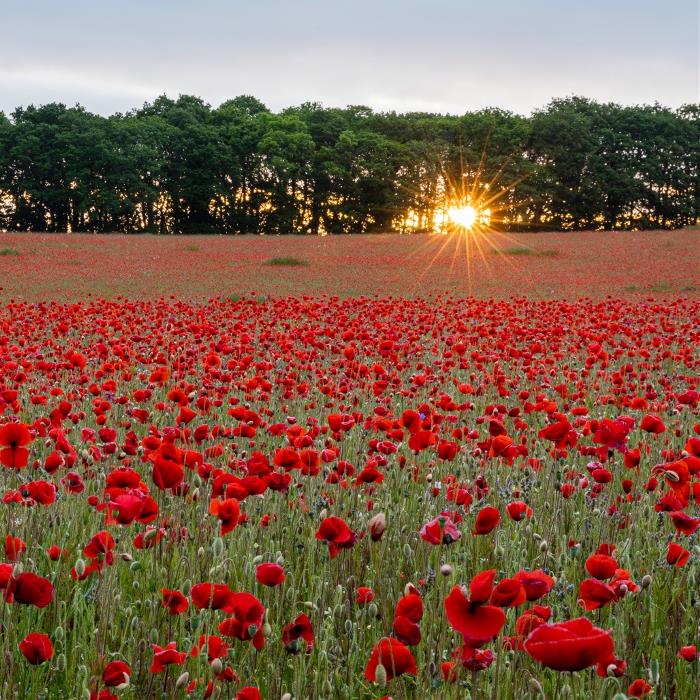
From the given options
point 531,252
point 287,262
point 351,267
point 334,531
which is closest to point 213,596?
point 334,531

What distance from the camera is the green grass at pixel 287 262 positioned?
28.8m

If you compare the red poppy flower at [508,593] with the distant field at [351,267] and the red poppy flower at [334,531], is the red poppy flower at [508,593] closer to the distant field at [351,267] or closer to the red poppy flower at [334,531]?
the red poppy flower at [334,531]

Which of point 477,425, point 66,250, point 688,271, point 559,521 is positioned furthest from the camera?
point 66,250

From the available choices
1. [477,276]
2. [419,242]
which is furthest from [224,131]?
[477,276]

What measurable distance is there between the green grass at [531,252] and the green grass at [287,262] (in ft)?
33.8

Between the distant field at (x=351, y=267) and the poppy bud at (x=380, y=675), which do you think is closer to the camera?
the poppy bud at (x=380, y=675)

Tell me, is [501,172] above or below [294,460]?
above

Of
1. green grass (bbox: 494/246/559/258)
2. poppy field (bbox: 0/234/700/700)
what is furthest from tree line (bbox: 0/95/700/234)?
poppy field (bbox: 0/234/700/700)

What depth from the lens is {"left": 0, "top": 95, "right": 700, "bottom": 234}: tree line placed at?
73.5 m

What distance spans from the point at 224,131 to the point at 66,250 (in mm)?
49817

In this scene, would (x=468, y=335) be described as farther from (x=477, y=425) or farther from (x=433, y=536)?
(x=433, y=536)

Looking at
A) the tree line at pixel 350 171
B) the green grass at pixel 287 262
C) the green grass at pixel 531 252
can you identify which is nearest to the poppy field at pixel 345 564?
the green grass at pixel 287 262

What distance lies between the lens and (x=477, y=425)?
616 centimetres

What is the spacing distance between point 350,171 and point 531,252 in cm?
4795
